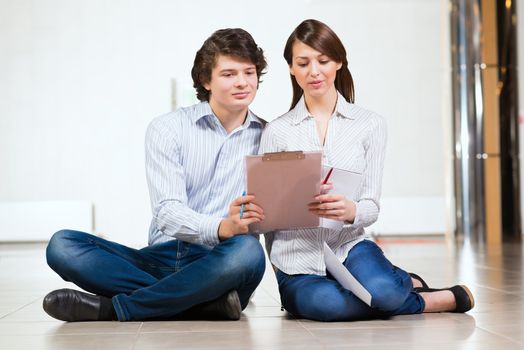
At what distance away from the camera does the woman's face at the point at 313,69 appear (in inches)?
102

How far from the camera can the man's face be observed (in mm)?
2588

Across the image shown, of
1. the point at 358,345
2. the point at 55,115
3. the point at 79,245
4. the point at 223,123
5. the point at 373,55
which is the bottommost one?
the point at 358,345

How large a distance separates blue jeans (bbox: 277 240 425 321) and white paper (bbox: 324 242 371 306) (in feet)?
0.13

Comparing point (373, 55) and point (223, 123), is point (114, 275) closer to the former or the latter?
point (223, 123)

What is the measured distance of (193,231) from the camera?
2475 mm

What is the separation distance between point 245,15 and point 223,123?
6.32 metres

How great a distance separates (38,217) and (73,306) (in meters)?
6.12

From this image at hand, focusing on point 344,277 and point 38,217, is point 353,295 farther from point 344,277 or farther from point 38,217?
point 38,217

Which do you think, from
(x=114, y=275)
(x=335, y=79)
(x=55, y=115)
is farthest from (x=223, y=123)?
(x=55, y=115)

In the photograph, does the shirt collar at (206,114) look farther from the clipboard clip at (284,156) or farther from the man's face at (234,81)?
the clipboard clip at (284,156)

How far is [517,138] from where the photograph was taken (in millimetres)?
7793

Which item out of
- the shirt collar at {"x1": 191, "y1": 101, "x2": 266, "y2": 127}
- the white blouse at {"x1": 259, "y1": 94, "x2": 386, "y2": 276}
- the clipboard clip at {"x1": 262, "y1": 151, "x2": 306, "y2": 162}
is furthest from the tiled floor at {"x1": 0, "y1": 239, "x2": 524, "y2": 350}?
the shirt collar at {"x1": 191, "y1": 101, "x2": 266, "y2": 127}

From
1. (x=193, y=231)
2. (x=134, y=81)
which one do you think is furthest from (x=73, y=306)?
(x=134, y=81)

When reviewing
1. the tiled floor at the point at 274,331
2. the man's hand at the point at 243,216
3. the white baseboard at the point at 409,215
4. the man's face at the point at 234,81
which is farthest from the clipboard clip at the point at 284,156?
the white baseboard at the point at 409,215
